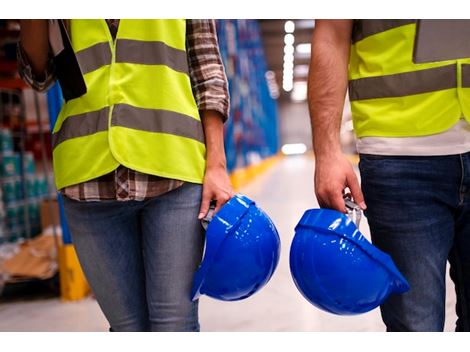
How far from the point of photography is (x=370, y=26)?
97 centimetres

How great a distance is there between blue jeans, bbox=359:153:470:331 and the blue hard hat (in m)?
0.16

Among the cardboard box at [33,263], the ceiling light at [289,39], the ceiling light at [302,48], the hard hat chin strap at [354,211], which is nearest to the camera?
the hard hat chin strap at [354,211]

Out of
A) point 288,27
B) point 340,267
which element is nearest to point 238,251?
point 340,267

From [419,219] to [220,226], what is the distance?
0.39m

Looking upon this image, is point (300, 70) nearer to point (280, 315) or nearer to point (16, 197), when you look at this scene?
point (16, 197)

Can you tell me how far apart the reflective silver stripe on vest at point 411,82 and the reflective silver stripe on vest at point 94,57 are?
0.51 m

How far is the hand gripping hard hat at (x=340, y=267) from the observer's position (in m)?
0.80

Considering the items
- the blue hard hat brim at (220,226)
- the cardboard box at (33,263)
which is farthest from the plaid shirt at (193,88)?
the cardboard box at (33,263)

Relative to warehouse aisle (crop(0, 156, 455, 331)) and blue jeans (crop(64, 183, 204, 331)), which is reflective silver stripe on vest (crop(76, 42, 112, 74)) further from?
warehouse aisle (crop(0, 156, 455, 331))

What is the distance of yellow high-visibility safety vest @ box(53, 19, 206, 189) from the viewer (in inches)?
36.9

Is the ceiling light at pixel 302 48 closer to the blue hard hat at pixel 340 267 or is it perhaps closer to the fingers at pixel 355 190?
the fingers at pixel 355 190

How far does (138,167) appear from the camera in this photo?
928 millimetres
